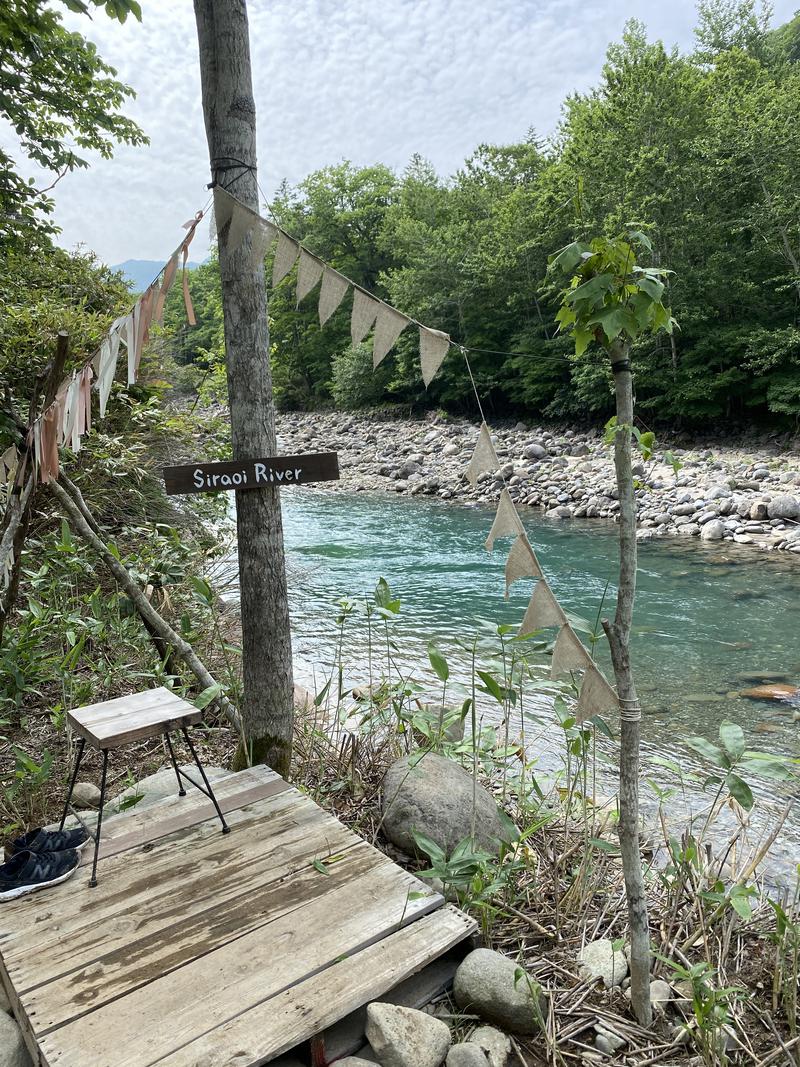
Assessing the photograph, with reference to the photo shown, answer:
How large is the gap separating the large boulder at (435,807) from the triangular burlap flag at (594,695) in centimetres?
85

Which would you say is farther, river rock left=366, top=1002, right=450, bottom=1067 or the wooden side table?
the wooden side table

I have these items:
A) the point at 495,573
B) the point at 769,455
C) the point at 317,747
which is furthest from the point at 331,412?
the point at 317,747

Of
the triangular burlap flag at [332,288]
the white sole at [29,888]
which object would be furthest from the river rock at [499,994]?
the triangular burlap flag at [332,288]

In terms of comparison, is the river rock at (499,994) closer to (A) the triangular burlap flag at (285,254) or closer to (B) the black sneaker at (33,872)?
(B) the black sneaker at (33,872)

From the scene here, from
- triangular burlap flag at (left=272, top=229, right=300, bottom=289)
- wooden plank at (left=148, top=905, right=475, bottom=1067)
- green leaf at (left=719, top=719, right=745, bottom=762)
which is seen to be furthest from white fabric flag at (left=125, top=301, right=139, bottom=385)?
green leaf at (left=719, top=719, right=745, bottom=762)

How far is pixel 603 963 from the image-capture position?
182cm

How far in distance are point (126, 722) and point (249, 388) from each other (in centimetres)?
120

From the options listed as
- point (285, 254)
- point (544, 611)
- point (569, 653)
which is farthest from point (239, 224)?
point (569, 653)

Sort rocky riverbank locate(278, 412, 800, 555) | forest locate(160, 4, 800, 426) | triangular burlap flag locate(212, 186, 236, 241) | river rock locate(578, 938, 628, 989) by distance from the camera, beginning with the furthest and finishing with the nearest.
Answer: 1. forest locate(160, 4, 800, 426)
2. rocky riverbank locate(278, 412, 800, 555)
3. triangular burlap flag locate(212, 186, 236, 241)
4. river rock locate(578, 938, 628, 989)

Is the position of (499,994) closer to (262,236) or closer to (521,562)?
(521,562)

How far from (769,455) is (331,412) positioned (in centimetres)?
1927

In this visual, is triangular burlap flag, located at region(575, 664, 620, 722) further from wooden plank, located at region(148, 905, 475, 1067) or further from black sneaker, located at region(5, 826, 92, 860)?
black sneaker, located at region(5, 826, 92, 860)

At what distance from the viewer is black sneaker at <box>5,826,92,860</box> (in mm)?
2092

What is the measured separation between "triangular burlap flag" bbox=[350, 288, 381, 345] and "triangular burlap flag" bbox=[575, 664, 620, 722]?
3.63 ft
